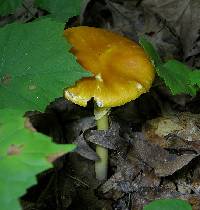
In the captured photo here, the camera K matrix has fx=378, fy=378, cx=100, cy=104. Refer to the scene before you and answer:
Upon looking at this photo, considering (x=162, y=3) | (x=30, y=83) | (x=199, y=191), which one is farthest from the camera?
(x=162, y=3)

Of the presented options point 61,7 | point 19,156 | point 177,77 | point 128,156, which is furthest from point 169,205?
point 61,7

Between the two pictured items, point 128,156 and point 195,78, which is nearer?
point 195,78

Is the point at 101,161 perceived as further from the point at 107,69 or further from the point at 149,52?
the point at 149,52

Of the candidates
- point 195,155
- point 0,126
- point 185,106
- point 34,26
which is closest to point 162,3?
point 185,106

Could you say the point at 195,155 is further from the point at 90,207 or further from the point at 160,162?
the point at 90,207

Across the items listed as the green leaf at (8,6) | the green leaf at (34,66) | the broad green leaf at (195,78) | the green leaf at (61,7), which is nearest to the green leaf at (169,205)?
the green leaf at (34,66)

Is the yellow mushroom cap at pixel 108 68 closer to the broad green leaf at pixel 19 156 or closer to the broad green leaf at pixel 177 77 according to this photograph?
the broad green leaf at pixel 177 77

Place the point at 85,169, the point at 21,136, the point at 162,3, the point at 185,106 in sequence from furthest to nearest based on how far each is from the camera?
the point at 162,3 < the point at 185,106 < the point at 85,169 < the point at 21,136

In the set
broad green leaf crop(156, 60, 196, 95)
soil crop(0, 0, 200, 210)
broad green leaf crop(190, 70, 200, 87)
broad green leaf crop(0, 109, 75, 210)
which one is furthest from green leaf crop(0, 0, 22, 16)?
broad green leaf crop(0, 109, 75, 210)
